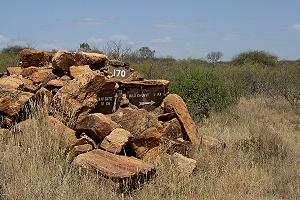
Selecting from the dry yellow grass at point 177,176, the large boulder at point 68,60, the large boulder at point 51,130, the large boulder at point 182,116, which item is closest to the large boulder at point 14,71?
the large boulder at point 68,60

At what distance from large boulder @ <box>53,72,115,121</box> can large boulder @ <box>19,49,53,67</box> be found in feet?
7.91

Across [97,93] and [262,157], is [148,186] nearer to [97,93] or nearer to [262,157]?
[97,93]

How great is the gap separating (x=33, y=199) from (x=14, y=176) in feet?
2.06

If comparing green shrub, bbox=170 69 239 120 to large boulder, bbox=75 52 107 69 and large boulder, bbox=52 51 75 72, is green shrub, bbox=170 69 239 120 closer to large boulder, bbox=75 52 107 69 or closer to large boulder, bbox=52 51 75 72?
large boulder, bbox=75 52 107 69

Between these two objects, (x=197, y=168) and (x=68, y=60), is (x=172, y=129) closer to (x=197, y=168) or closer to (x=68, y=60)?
(x=197, y=168)

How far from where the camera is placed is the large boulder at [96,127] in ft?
23.7

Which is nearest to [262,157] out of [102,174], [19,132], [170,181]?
[170,181]

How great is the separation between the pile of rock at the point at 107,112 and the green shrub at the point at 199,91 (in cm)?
450

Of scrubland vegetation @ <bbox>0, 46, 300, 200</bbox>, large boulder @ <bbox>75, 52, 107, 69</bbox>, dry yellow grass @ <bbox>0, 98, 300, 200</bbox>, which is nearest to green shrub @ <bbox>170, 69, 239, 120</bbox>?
scrubland vegetation @ <bbox>0, 46, 300, 200</bbox>

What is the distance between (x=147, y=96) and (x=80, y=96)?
6.74 feet

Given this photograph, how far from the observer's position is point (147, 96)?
9383mm

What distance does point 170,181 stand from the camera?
22.5 ft

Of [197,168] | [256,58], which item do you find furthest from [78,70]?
[256,58]

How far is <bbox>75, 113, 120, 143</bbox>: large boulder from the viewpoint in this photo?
722 cm
